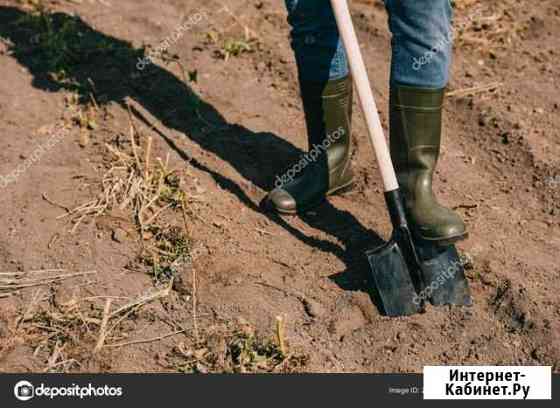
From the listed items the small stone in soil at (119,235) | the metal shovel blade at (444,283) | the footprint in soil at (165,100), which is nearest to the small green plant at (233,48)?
the footprint in soil at (165,100)

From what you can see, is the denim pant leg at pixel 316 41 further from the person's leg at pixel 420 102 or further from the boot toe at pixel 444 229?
the boot toe at pixel 444 229

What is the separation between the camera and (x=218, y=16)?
4910 mm

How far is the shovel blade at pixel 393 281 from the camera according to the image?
A: 3.08 m

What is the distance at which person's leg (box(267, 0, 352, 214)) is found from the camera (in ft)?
11.0

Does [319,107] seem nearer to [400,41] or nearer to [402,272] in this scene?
[400,41]

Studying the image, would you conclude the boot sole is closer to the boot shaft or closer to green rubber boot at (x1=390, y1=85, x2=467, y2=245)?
the boot shaft

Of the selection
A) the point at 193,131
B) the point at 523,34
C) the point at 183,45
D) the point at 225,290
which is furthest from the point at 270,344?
the point at 523,34

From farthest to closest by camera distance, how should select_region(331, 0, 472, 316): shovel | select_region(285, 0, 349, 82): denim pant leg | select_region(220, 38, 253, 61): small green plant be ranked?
select_region(220, 38, 253, 61): small green plant → select_region(285, 0, 349, 82): denim pant leg → select_region(331, 0, 472, 316): shovel

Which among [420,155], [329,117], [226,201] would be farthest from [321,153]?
[420,155]

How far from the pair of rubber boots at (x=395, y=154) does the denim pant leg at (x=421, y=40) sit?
0.05m

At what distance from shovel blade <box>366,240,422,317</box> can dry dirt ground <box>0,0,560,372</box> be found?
5 cm

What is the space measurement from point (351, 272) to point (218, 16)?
216 centimetres

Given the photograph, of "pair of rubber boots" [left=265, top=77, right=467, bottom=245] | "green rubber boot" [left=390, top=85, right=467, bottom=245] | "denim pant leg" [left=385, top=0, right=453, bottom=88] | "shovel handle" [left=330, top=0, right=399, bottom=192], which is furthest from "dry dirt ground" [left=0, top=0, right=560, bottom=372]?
"denim pant leg" [left=385, top=0, right=453, bottom=88]

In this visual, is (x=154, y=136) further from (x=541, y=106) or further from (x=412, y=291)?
(x=541, y=106)
